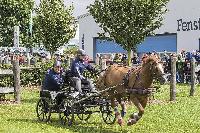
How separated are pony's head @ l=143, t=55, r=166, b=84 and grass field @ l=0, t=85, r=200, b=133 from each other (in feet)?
5.46

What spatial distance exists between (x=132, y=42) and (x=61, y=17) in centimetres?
1741

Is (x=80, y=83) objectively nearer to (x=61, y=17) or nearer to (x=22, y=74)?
(x=22, y=74)

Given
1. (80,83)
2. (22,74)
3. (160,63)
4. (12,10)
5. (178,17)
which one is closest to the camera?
(160,63)

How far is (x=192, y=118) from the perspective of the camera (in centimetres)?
1631

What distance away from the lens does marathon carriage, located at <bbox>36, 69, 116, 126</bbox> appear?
15.3 metres

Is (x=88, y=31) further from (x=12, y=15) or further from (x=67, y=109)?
(x=67, y=109)

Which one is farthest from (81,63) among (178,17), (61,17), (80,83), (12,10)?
(12,10)

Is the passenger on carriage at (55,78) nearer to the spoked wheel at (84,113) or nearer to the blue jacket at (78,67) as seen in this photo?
the blue jacket at (78,67)

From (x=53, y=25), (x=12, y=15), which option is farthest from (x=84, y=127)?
(x=12, y=15)

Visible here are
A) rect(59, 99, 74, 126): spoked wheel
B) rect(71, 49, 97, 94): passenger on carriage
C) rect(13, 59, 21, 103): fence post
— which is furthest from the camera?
rect(13, 59, 21, 103): fence post

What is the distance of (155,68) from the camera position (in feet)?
43.4

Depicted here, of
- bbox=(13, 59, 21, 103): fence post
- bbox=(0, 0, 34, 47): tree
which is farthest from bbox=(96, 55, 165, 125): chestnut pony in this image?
bbox=(0, 0, 34, 47): tree

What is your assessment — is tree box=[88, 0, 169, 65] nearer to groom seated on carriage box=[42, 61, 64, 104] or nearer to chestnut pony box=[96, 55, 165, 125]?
groom seated on carriage box=[42, 61, 64, 104]

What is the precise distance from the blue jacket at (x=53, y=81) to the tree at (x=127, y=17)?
12505 mm
